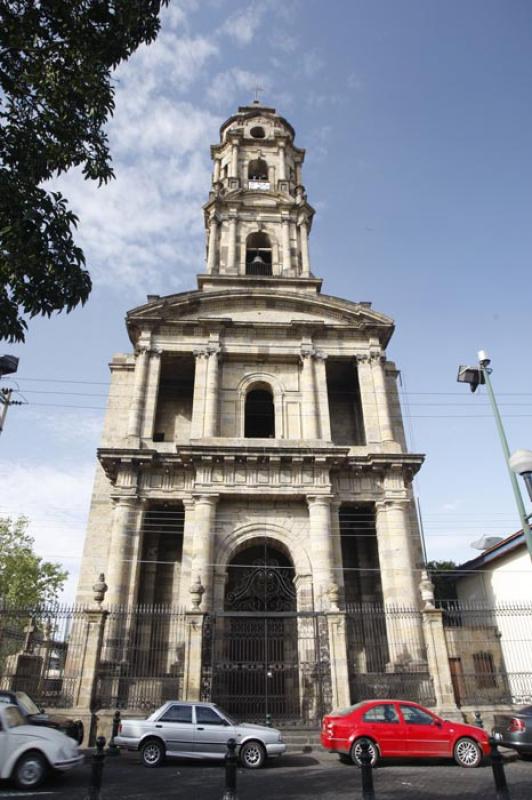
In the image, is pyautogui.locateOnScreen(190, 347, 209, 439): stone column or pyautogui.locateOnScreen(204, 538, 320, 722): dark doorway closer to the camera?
pyautogui.locateOnScreen(204, 538, 320, 722): dark doorway

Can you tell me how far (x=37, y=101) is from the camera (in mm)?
8047

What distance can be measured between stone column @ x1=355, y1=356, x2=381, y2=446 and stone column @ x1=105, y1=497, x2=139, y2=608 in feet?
31.4

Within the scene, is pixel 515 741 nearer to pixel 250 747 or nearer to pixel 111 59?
pixel 250 747

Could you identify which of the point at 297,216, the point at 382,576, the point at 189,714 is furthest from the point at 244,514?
the point at 297,216

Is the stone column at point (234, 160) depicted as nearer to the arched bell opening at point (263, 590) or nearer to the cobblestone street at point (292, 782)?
the arched bell opening at point (263, 590)

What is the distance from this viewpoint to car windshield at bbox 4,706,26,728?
8.23 meters

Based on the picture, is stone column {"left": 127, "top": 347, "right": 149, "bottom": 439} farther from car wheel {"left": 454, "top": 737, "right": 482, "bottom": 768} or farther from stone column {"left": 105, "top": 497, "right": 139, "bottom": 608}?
car wheel {"left": 454, "top": 737, "right": 482, "bottom": 768}

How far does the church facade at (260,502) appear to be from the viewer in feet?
54.1

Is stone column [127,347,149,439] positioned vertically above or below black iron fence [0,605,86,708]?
above

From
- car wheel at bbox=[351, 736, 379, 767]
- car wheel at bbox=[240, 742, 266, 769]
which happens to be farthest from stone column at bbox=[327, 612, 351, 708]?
car wheel at bbox=[240, 742, 266, 769]

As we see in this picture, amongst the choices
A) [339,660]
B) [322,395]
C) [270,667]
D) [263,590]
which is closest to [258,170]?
[322,395]

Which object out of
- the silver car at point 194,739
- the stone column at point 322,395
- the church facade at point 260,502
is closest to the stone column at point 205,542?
the church facade at point 260,502

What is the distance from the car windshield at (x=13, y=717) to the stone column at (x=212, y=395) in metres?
12.8

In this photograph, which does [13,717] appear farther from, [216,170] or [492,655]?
[216,170]
